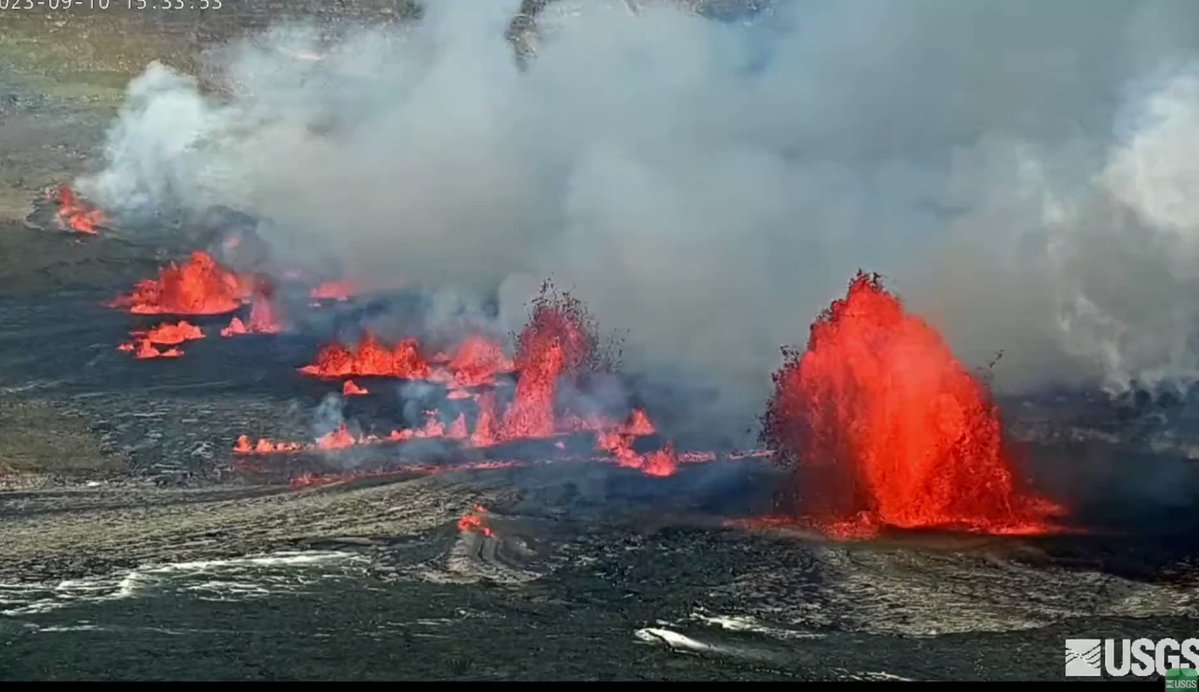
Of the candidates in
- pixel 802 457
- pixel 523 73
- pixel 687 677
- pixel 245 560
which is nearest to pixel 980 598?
pixel 687 677

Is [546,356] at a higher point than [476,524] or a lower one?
higher

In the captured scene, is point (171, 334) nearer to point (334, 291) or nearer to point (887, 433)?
point (334, 291)

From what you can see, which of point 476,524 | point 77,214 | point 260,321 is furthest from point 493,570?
point 77,214

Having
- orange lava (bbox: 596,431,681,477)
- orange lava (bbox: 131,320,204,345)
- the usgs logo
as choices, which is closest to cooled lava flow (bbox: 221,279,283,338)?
orange lava (bbox: 131,320,204,345)

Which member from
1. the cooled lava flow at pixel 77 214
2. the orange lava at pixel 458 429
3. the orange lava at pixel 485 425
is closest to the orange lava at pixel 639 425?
the orange lava at pixel 485 425

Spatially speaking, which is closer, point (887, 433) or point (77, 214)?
point (887, 433)

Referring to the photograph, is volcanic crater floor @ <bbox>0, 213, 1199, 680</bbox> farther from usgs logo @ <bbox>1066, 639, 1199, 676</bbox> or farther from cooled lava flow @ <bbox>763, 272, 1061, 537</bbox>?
cooled lava flow @ <bbox>763, 272, 1061, 537</bbox>

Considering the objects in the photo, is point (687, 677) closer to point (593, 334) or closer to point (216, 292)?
point (593, 334)
